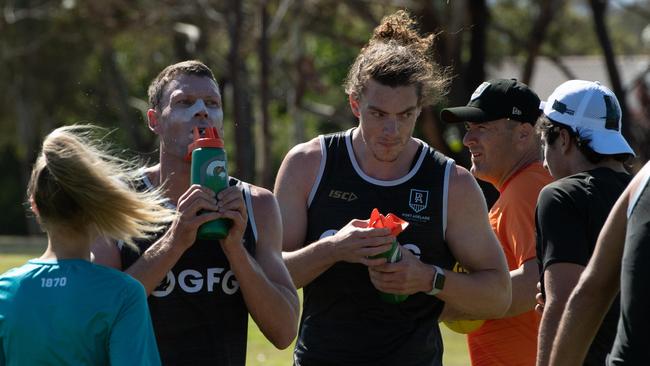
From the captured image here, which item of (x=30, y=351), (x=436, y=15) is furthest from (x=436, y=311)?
(x=436, y=15)

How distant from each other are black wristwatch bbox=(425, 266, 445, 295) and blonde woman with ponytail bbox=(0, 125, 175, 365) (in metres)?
1.57

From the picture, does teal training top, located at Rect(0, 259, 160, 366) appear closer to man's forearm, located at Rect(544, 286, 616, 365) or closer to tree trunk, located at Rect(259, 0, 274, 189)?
man's forearm, located at Rect(544, 286, 616, 365)

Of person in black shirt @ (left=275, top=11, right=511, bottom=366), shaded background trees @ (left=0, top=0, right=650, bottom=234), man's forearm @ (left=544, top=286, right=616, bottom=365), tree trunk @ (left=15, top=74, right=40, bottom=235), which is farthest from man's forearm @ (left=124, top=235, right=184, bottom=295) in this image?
tree trunk @ (left=15, top=74, right=40, bottom=235)

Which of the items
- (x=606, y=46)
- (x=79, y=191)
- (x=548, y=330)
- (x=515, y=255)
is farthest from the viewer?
(x=606, y=46)

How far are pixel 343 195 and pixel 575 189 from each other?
1.15 meters

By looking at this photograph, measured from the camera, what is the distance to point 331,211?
489cm

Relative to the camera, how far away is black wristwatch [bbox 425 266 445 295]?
4.73 metres

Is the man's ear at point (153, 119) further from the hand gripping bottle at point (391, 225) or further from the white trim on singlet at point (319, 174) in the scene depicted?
the hand gripping bottle at point (391, 225)

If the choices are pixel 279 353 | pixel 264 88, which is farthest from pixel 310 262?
pixel 264 88

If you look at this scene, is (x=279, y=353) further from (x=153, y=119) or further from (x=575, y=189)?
(x=575, y=189)

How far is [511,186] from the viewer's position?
17.6 ft

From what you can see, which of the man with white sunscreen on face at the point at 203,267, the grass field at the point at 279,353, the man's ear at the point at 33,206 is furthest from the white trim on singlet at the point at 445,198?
the grass field at the point at 279,353

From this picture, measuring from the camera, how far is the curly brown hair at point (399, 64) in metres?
4.80

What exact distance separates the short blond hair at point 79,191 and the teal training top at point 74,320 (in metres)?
0.17
